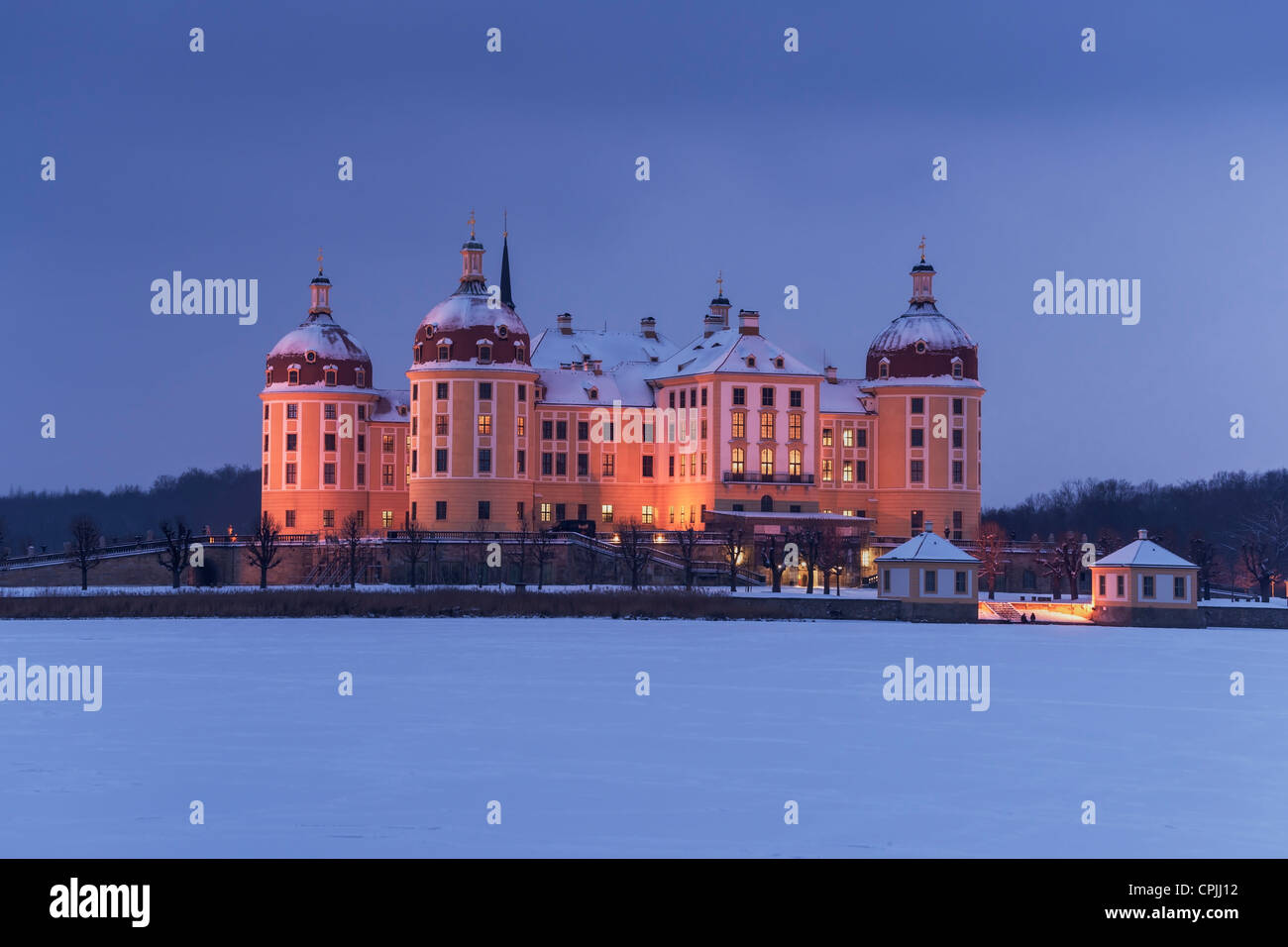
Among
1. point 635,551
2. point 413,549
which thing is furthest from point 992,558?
point 413,549

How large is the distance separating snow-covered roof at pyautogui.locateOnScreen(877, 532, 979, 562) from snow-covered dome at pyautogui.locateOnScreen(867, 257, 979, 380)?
27723 millimetres

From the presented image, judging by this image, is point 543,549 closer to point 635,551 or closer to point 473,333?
point 635,551

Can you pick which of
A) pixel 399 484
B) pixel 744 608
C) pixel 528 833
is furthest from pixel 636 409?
pixel 528 833

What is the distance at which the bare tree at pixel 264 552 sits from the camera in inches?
2940

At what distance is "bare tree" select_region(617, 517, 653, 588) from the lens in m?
73.3

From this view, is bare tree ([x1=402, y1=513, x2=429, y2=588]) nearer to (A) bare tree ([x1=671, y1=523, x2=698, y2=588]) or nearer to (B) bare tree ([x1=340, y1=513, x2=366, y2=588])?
(B) bare tree ([x1=340, y1=513, x2=366, y2=588])

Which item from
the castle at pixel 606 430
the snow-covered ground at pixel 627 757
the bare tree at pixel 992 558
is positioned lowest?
the snow-covered ground at pixel 627 757

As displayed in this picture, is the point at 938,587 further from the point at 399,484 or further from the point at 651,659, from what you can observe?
the point at 399,484

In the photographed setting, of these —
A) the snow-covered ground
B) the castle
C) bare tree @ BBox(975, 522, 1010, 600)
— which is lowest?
the snow-covered ground

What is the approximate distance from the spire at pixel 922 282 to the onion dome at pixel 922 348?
0.18ft

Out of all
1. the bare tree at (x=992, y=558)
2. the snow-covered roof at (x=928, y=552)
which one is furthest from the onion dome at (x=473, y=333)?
the snow-covered roof at (x=928, y=552)

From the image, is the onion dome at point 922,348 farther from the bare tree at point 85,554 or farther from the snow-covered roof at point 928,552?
the bare tree at point 85,554

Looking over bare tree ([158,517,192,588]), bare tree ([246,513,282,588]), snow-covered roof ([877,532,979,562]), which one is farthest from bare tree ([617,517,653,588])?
bare tree ([158,517,192,588])
